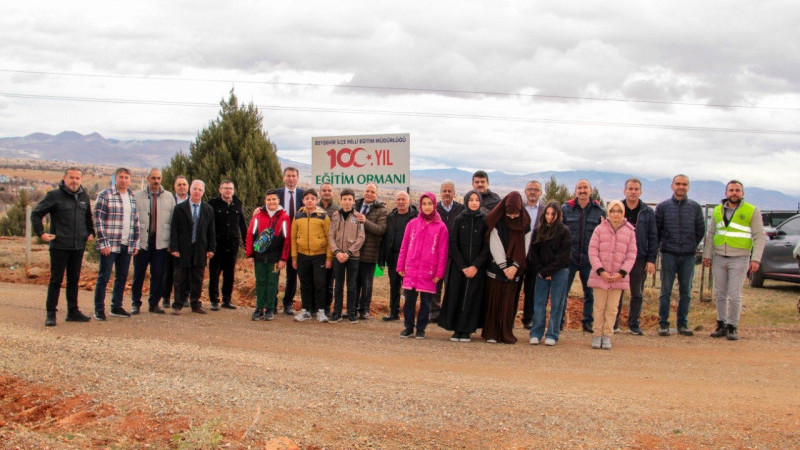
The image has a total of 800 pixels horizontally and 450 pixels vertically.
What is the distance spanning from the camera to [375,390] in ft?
21.2

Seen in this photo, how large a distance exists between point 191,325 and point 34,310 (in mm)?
3014

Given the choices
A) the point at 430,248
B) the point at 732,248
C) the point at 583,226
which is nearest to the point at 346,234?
the point at 430,248

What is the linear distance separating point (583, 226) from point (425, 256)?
105 inches

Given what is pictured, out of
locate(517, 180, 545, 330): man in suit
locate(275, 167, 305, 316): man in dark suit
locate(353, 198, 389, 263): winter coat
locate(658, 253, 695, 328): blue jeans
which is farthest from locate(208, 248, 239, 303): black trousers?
locate(658, 253, 695, 328): blue jeans

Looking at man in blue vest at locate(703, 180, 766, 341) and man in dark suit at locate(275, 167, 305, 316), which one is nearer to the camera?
man in blue vest at locate(703, 180, 766, 341)

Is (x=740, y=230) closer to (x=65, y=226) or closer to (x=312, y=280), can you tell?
(x=312, y=280)

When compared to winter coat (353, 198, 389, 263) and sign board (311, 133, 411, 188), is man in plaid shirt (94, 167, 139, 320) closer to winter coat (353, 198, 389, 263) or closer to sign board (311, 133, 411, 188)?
winter coat (353, 198, 389, 263)

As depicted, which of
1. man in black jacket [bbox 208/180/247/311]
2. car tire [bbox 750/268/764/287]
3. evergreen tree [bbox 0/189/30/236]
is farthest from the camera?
evergreen tree [bbox 0/189/30/236]

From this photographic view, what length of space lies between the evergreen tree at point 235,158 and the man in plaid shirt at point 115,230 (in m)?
8.52

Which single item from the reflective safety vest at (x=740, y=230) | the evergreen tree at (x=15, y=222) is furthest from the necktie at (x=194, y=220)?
the evergreen tree at (x=15, y=222)

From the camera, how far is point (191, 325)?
9828 millimetres

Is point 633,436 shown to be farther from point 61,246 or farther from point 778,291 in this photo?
point 778,291

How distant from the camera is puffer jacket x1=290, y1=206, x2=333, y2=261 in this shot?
1041 centimetres

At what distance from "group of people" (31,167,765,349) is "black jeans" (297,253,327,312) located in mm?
22
